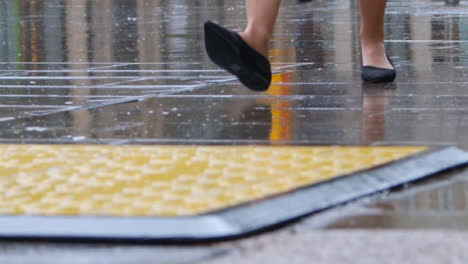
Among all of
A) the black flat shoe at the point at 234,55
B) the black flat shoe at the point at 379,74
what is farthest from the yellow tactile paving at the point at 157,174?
the black flat shoe at the point at 379,74

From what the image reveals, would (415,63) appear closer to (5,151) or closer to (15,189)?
(5,151)

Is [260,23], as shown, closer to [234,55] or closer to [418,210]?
[234,55]

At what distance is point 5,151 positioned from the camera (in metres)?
3.27

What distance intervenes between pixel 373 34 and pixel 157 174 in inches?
87.3

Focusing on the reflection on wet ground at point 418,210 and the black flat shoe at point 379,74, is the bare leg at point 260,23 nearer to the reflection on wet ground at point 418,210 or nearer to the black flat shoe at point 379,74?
the black flat shoe at point 379,74

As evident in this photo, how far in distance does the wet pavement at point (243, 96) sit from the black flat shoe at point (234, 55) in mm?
119

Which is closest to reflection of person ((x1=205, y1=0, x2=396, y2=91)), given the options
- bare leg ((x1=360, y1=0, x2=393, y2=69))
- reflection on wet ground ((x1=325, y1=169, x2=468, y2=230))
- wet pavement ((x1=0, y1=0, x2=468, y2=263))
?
wet pavement ((x1=0, y1=0, x2=468, y2=263))

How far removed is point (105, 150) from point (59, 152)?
13 centimetres

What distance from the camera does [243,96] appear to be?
447 centimetres

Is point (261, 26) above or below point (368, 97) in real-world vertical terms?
above

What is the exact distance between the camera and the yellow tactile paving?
2.53m

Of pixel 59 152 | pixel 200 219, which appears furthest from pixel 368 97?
pixel 200 219

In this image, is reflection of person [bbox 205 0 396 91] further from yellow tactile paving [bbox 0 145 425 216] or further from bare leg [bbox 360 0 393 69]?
yellow tactile paving [bbox 0 145 425 216]

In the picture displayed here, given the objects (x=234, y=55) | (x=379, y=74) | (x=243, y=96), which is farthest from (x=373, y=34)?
(x=234, y=55)
